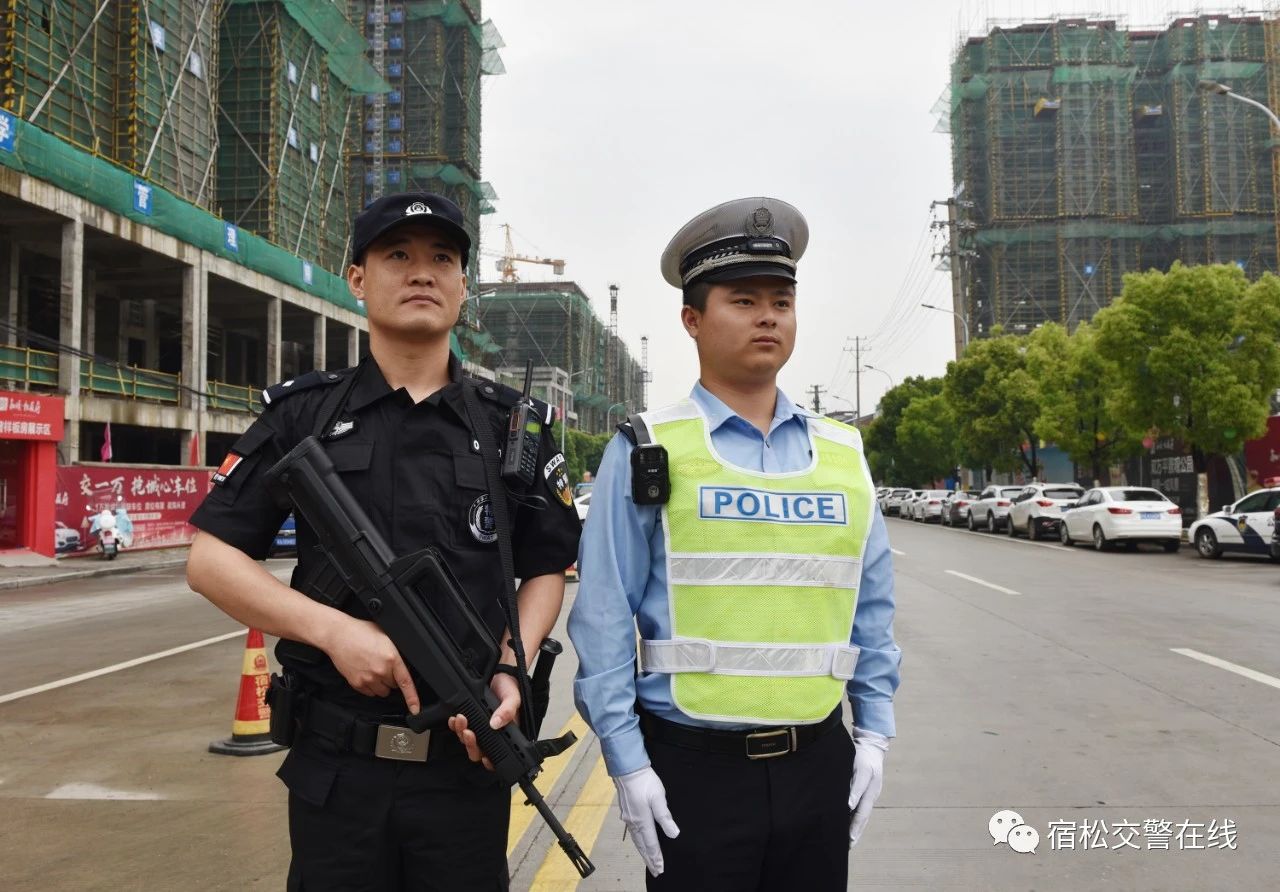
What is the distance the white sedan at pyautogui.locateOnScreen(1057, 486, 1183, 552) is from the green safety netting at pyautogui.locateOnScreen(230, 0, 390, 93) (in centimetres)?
3098

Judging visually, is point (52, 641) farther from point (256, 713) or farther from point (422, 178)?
point (422, 178)

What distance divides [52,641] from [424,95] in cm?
5585

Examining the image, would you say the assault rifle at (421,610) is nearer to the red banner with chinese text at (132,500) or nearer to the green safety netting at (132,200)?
the green safety netting at (132,200)

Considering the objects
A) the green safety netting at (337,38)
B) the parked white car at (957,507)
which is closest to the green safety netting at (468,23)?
the green safety netting at (337,38)

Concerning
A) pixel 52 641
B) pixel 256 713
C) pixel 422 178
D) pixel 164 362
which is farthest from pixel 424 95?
pixel 256 713

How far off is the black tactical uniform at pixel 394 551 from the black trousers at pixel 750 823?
1.18 ft

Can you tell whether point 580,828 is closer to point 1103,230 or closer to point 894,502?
point 894,502

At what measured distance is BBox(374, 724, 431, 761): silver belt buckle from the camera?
6.16ft

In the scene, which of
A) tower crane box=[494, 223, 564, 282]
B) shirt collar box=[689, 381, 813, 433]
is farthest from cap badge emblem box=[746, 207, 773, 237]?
tower crane box=[494, 223, 564, 282]

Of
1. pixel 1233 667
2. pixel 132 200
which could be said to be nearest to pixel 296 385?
Answer: pixel 1233 667

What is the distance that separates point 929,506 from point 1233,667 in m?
30.6

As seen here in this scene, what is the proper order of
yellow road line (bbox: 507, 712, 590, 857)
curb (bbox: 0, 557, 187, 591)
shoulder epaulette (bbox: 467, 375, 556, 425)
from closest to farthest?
→ shoulder epaulette (bbox: 467, 375, 556, 425)
yellow road line (bbox: 507, 712, 590, 857)
curb (bbox: 0, 557, 187, 591)

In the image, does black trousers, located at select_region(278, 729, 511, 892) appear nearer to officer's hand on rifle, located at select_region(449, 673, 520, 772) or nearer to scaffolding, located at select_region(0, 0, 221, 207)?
officer's hand on rifle, located at select_region(449, 673, 520, 772)

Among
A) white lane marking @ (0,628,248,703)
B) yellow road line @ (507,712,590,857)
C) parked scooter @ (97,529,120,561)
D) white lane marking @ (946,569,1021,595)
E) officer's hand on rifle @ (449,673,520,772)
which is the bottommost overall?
white lane marking @ (0,628,248,703)
